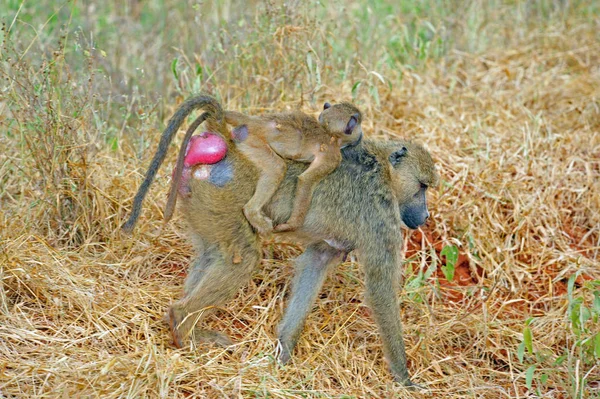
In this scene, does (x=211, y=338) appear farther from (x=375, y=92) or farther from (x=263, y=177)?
(x=375, y=92)

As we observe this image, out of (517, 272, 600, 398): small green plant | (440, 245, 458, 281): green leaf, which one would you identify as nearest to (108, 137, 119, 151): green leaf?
(440, 245, 458, 281): green leaf

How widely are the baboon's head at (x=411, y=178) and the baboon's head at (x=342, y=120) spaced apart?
313mm

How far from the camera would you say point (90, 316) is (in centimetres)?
337

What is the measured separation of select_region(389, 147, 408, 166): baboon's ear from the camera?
3525 millimetres

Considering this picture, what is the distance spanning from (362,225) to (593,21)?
389 centimetres

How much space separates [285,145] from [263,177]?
0.50ft

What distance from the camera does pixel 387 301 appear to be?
3.36m

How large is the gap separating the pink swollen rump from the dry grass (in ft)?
2.41

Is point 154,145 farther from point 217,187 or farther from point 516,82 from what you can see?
point 516,82

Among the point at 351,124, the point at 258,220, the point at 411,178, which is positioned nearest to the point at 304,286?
the point at 258,220

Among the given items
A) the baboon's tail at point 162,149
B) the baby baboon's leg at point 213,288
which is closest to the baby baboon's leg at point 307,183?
the baby baboon's leg at point 213,288

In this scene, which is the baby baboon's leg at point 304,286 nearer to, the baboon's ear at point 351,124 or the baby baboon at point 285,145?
the baby baboon at point 285,145

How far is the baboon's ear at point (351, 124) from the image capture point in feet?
10.7

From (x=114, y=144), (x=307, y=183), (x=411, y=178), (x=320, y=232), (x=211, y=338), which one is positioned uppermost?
(x=307, y=183)
